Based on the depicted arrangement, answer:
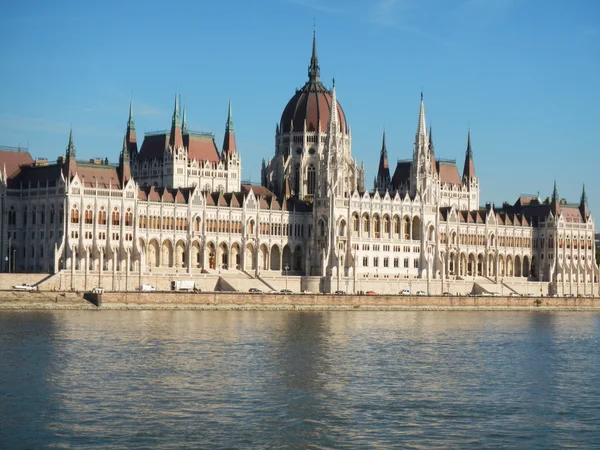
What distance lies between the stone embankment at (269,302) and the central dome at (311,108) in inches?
1334

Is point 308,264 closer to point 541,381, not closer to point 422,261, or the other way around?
point 422,261

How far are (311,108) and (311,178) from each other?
28.4 ft

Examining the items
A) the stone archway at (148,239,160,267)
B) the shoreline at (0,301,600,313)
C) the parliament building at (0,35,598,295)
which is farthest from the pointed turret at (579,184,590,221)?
the stone archway at (148,239,160,267)

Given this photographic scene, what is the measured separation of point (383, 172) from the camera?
17588 centimetres

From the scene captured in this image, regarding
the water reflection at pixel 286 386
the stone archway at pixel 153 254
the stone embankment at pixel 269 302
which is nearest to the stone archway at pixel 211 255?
the stone archway at pixel 153 254

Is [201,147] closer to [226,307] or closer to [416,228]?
[416,228]

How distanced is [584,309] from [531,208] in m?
32.4

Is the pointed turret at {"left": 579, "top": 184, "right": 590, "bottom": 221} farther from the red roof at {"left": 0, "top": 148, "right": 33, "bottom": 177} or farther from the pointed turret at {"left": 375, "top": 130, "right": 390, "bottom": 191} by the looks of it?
the red roof at {"left": 0, "top": 148, "right": 33, "bottom": 177}

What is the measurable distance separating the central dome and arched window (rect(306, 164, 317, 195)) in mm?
4933

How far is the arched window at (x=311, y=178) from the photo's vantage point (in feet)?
533

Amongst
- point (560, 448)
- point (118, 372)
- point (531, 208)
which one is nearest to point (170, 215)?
point (531, 208)

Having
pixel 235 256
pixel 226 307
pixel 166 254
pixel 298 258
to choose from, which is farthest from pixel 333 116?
pixel 226 307

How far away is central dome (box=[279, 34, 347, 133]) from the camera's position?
162 m

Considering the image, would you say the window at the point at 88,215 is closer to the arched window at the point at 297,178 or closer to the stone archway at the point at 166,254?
the stone archway at the point at 166,254
